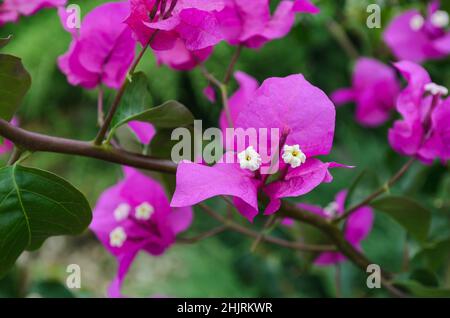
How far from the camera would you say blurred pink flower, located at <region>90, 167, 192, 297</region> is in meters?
0.61

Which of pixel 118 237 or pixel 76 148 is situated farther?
pixel 118 237

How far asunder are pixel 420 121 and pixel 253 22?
0.62ft

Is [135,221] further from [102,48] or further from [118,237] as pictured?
[102,48]

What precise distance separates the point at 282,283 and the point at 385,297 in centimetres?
54

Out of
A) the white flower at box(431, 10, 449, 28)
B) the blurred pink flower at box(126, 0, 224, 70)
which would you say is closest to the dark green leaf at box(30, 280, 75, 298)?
the blurred pink flower at box(126, 0, 224, 70)

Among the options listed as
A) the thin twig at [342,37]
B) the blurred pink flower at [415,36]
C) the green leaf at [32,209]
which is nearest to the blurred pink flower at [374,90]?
the blurred pink flower at [415,36]

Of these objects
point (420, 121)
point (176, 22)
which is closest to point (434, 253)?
point (420, 121)

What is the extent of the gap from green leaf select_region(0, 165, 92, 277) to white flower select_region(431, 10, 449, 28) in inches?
23.8

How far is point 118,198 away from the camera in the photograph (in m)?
0.66

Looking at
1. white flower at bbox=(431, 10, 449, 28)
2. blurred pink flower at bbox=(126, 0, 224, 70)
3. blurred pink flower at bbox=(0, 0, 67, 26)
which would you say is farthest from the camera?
white flower at bbox=(431, 10, 449, 28)

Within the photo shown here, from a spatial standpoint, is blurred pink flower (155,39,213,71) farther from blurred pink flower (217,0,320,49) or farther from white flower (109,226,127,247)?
white flower (109,226,127,247)

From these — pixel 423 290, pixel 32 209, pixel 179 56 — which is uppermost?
pixel 179 56

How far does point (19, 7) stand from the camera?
25.9 inches

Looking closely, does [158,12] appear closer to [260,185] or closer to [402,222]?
[260,185]
